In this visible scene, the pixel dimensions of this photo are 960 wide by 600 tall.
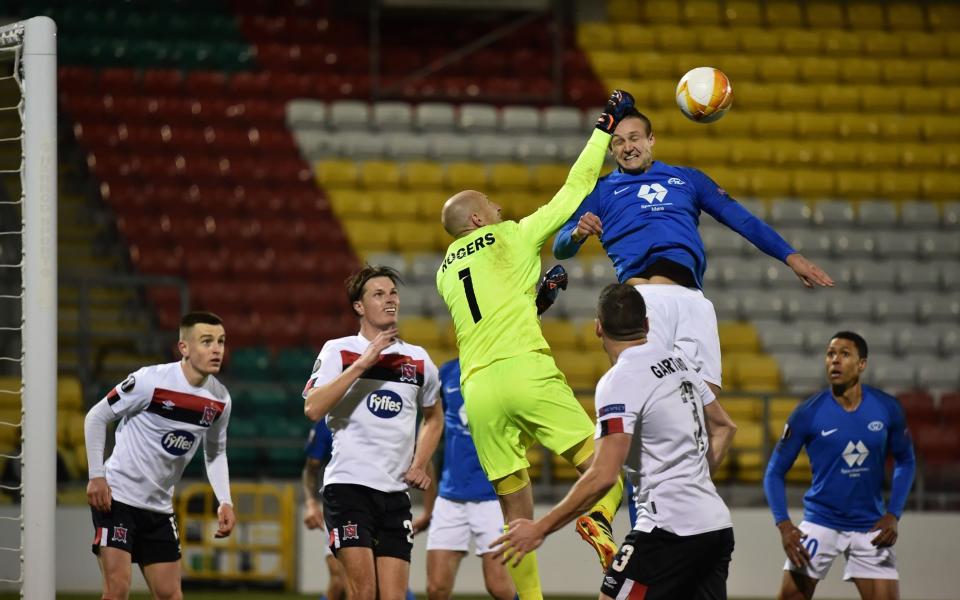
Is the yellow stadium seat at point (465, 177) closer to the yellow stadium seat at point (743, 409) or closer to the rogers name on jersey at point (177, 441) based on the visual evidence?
the yellow stadium seat at point (743, 409)

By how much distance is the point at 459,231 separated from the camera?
262 inches

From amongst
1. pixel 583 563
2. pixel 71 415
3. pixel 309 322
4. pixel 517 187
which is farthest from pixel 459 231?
pixel 517 187

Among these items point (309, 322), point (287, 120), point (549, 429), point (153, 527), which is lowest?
point (153, 527)

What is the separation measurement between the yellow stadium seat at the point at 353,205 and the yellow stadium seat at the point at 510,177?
58.3 inches

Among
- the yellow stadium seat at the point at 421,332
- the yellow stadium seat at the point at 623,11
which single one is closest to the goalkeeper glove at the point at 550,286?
the yellow stadium seat at the point at 421,332

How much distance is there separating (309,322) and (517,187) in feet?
11.3

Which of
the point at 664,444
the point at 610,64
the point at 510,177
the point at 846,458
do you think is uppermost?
the point at 610,64

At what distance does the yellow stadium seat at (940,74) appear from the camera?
1820 cm

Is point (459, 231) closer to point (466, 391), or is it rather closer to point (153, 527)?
point (466, 391)

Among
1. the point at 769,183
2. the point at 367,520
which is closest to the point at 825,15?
the point at 769,183

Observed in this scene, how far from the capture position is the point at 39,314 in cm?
650

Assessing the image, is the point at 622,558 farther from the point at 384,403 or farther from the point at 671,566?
the point at 384,403

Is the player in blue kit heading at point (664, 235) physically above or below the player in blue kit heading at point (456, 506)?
above

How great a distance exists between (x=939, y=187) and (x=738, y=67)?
122 inches
